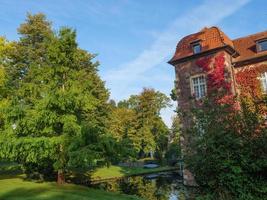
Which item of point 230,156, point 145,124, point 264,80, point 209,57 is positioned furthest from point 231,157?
point 145,124

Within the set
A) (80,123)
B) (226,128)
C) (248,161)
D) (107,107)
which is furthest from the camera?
(107,107)

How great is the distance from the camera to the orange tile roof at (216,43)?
21.9 metres

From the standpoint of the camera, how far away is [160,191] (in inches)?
832

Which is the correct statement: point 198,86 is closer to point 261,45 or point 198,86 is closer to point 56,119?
point 261,45

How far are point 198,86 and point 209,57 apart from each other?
2.37 meters

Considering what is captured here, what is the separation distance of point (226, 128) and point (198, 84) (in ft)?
45.1

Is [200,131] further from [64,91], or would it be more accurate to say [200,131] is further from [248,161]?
[64,91]

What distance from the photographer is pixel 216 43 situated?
21.9m

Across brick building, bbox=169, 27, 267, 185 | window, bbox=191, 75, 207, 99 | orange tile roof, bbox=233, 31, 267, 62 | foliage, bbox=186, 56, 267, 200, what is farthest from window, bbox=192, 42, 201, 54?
foliage, bbox=186, 56, 267, 200

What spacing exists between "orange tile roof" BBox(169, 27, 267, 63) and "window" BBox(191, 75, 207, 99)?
6.57 feet

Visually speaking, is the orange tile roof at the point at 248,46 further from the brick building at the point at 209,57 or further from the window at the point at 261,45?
the window at the point at 261,45

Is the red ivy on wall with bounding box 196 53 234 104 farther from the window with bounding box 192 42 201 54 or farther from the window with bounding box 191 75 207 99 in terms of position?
the window with bounding box 192 42 201 54

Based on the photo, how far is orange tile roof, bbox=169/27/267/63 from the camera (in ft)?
71.9

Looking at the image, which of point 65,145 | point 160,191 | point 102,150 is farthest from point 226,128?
point 160,191
